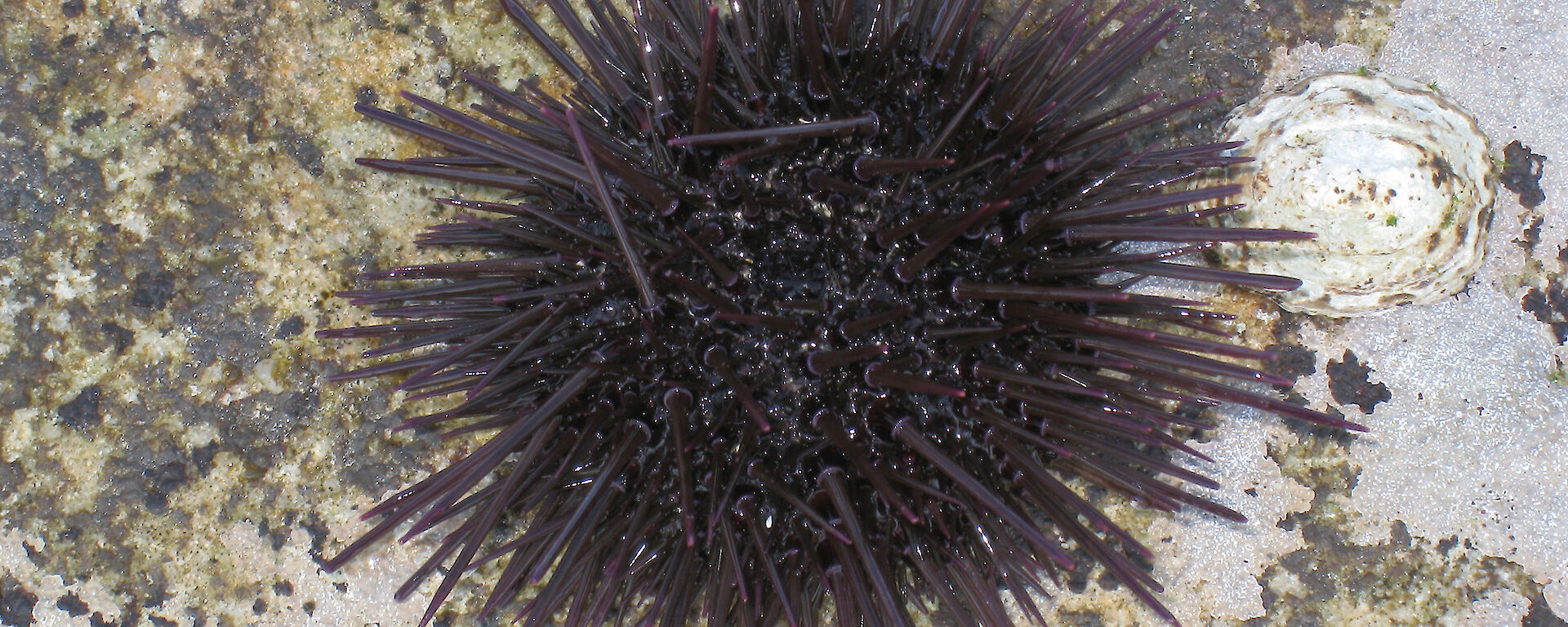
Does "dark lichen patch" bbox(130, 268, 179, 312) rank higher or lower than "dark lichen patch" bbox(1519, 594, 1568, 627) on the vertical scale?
higher

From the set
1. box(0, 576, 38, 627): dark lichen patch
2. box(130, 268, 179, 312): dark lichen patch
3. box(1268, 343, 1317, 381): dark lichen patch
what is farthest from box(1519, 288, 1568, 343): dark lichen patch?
box(0, 576, 38, 627): dark lichen patch

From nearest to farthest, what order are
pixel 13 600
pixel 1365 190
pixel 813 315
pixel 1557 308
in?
pixel 813 315, pixel 1365 190, pixel 1557 308, pixel 13 600

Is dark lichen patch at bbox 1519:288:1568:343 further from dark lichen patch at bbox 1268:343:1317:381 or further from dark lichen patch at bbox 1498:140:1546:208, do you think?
dark lichen patch at bbox 1268:343:1317:381

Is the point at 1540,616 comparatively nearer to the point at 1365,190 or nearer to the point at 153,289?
the point at 1365,190

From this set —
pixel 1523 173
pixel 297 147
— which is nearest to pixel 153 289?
pixel 297 147

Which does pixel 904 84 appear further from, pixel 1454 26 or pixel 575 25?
pixel 1454 26
